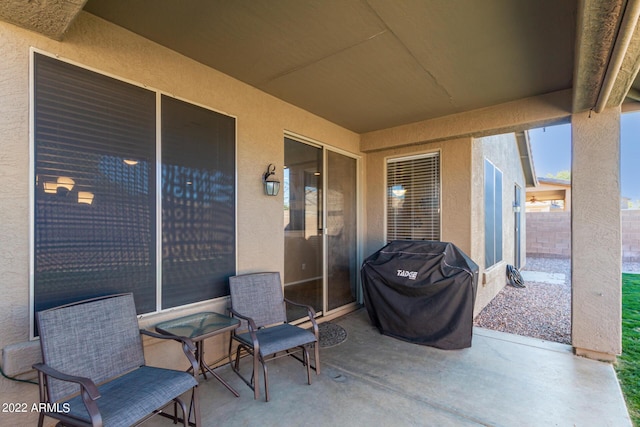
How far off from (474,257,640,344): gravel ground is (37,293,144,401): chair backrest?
4.41 metres

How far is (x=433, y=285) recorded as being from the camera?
3.56 meters

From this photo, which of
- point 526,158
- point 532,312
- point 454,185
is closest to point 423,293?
point 454,185

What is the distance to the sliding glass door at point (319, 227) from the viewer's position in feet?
13.3

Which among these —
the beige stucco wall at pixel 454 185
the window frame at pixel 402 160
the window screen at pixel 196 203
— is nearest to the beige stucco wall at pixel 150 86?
the window screen at pixel 196 203

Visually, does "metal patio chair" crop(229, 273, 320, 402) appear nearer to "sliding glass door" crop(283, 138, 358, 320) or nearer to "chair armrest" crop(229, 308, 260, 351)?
"chair armrest" crop(229, 308, 260, 351)

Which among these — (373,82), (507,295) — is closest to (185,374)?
(373,82)

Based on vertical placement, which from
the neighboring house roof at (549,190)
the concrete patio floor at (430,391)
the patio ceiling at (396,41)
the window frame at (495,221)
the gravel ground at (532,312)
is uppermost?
the patio ceiling at (396,41)

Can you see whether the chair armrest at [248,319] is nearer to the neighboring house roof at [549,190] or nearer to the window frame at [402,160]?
the window frame at [402,160]

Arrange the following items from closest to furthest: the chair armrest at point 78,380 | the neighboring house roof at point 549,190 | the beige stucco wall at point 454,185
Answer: the chair armrest at point 78,380
the beige stucco wall at point 454,185
the neighboring house roof at point 549,190

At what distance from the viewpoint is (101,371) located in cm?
199

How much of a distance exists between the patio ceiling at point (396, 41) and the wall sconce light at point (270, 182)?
95 centimetres

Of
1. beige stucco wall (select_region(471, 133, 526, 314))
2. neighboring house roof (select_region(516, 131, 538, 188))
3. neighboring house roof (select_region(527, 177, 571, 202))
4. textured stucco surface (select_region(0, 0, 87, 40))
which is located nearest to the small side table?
textured stucco surface (select_region(0, 0, 87, 40))

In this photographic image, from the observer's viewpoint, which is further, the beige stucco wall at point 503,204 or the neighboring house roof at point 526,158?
the neighboring house roof at point 526,158

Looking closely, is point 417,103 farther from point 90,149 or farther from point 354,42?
point 90,149
